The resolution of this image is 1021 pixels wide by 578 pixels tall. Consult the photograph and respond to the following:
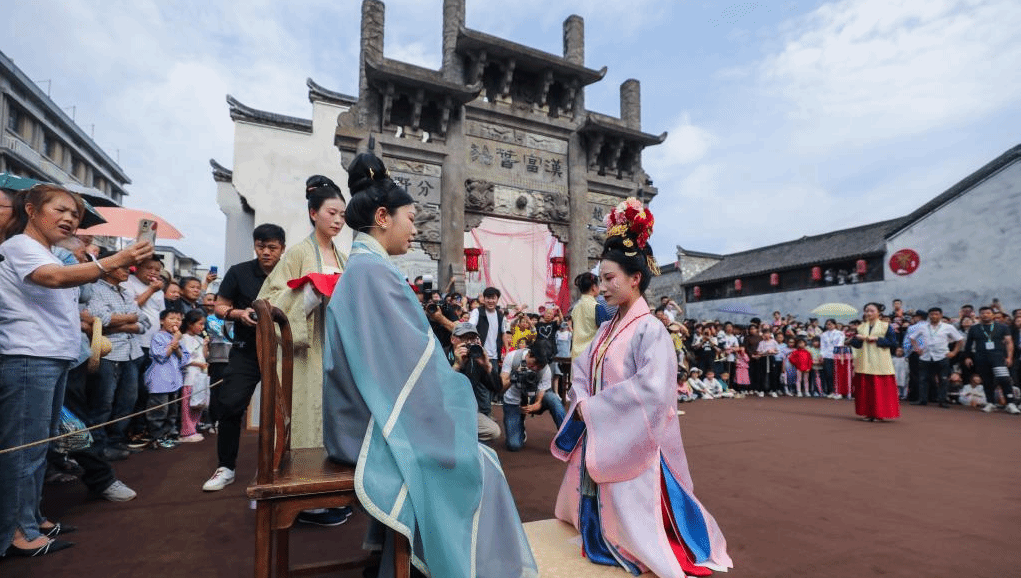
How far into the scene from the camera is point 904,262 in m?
16.1

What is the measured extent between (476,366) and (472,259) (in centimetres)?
640

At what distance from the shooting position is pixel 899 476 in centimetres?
402

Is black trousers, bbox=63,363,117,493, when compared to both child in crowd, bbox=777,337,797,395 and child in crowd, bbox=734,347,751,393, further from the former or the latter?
child in crowd, bbox=777,337,797,395

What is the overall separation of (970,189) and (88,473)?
66.5 ft

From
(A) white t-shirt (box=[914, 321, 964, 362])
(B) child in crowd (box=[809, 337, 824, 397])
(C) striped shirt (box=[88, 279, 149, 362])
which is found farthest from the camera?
(B) child in crowd (box=[809, 337, 824, 397])

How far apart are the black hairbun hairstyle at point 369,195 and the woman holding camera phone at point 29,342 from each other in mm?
1251

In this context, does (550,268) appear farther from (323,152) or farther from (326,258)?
(326,258)

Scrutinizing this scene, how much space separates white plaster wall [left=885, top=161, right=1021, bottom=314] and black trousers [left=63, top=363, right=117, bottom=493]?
1882cm

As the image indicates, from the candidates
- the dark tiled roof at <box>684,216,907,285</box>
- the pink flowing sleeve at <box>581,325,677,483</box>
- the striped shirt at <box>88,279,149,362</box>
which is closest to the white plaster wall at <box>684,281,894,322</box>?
the dark tiled roof at <box>684,216,907,285</box>

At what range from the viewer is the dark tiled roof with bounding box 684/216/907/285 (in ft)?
60.5

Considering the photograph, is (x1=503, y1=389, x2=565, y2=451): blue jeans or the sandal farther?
(x1=503, y1=389, x2=565, y2=451): blue jeans

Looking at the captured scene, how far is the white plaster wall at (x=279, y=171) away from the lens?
920 centimetres

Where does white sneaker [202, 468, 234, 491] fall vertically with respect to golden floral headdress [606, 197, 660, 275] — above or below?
below

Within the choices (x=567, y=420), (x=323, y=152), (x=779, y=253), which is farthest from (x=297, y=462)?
(x=779, y=253)
